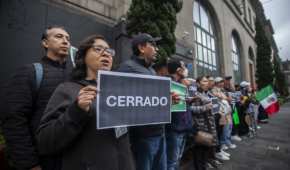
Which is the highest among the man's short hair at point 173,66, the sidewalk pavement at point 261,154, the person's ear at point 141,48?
the person's ear at point 141,48

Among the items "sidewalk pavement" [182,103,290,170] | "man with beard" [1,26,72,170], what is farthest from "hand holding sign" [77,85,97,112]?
"sidewalk pavement" [182,103,290,170]

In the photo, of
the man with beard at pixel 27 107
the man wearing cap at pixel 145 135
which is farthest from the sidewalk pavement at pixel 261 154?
the man with beard at pixel 27 107

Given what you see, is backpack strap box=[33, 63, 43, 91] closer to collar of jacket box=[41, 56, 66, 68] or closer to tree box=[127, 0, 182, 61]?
collar of jacket box=[41, 56, 66, 68]

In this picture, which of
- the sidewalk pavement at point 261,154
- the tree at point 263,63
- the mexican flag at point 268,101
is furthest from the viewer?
the tree at point 263,63

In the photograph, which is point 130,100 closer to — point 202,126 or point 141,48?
point 141,48

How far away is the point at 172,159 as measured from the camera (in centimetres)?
288

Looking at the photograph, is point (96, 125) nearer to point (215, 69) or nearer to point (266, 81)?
point (215, 69)

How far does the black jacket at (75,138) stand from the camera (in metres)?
1.08

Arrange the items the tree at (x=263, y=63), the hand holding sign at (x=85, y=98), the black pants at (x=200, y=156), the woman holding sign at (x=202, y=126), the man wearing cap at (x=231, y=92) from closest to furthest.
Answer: the hand holding sign at (x=85, y=98) < the woman holding sign at (x=202, y=126) < the black pants at (x=200, y=156) < the man wearing cap at (x=231, y=92) < the tree at (x=263, y=63)

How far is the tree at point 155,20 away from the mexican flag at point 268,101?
4.22 m

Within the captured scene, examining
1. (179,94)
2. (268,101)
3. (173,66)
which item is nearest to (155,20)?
(173,66)

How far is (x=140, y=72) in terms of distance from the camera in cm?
217

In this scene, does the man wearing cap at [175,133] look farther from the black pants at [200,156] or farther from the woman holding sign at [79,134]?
the woman holding sign at [79,134]

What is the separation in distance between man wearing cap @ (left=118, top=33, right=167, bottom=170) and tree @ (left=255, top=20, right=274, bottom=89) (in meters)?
20.5
